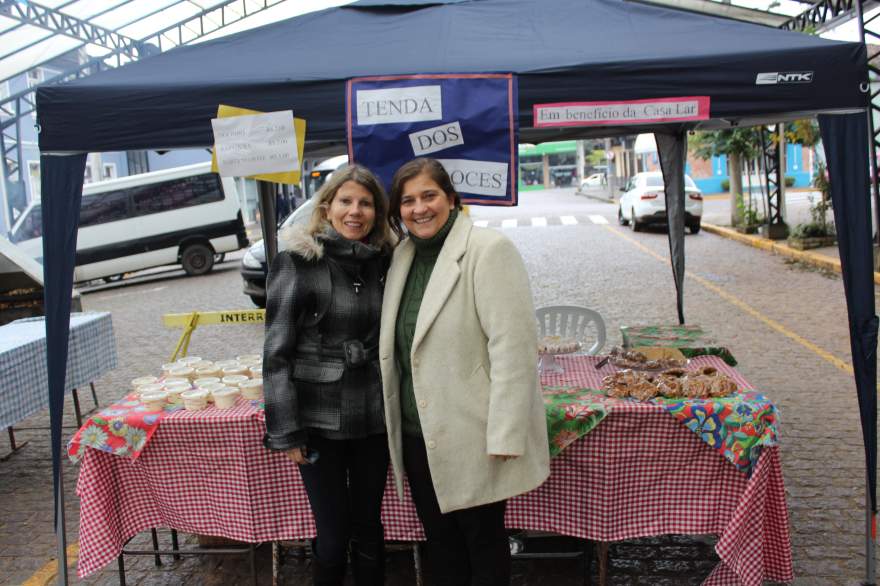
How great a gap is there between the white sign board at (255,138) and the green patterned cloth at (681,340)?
7.45 ft

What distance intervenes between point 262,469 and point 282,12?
1824cm

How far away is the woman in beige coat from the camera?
8.44 ft

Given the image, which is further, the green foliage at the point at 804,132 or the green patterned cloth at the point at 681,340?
the green foliage at the point at 804,132

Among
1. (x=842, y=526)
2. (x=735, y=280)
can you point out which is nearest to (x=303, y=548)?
(x=842, y=526)

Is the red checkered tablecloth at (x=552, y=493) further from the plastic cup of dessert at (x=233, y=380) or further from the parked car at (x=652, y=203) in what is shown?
the parked car at (x=652, y=203)

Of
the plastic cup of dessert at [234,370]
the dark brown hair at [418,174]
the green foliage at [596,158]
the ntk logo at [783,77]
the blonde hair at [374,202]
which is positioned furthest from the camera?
the green foliage at [596,158]

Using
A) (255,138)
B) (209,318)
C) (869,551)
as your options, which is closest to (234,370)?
(209,318)

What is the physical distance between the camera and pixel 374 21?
432cm

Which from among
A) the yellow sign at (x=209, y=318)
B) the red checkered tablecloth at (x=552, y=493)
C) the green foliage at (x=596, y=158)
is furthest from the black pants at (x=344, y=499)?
the green foliage at (x=596, y=158)

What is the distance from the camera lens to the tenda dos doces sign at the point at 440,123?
3.64m

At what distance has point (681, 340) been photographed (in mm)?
4648

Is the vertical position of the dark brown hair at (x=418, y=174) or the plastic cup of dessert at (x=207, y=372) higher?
the dark brown hair at (x=418, y=174)

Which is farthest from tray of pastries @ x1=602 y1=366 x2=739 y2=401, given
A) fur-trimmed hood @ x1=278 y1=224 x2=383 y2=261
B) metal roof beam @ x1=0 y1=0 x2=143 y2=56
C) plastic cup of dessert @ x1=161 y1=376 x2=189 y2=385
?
metal roof beam @ x1=0 y1=0 x2=143 y2=56

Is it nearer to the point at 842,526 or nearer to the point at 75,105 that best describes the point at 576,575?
the point at 842,526
